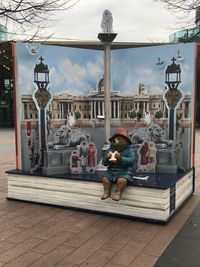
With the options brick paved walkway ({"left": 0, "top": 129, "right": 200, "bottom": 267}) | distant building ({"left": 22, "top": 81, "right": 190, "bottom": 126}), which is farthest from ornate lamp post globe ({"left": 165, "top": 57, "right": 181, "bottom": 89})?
brick paved walkway ({"left": 0, "top": 129, "right": 200, "bottom": 267})

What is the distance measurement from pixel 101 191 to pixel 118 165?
481 millimetres

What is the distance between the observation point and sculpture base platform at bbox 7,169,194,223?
4.93 m

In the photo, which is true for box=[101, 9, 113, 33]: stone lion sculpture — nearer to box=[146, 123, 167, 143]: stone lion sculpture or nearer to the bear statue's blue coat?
box=[146, 123, 167, 143]: stone lion sculpture

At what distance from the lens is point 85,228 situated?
4762mm

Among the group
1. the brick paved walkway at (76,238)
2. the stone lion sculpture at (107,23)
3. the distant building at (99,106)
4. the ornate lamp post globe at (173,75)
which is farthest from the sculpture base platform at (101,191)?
the stone lion sculpture at (107,23)

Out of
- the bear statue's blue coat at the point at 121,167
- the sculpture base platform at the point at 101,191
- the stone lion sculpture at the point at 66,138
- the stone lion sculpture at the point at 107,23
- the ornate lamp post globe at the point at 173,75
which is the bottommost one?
the sculpture base platform at the point at 101,191

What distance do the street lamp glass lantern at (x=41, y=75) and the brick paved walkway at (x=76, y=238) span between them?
6.55 ft

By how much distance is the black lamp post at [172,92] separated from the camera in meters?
6.06

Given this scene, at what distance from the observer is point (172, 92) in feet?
20.1

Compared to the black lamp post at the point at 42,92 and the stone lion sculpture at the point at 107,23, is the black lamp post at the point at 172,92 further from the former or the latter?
the black lamp post at the point at 42,92

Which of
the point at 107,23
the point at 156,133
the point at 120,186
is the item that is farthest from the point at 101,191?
the point at 107,23

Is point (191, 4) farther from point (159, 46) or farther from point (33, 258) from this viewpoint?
point (33, 258)

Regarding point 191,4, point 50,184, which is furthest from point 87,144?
point 191,4

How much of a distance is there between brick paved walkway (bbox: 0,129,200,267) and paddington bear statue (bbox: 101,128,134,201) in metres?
0.45
